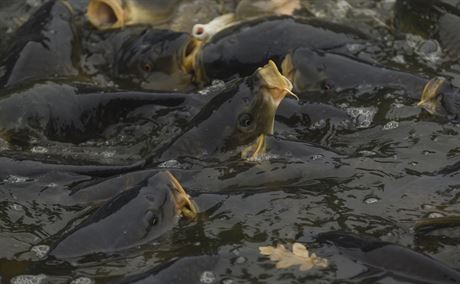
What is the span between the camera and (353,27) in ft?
21.1

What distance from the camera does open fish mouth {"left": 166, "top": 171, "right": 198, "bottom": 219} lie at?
4.02m

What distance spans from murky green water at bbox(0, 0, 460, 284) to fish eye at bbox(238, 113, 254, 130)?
9.8 inches

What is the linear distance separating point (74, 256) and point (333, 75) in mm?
2267

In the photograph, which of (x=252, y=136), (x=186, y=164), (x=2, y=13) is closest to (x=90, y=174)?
(x=186, y=164)

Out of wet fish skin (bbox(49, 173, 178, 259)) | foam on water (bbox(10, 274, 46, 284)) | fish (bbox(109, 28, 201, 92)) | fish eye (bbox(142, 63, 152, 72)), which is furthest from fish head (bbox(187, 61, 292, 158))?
foam on water (bbox(10, 274, 46, 284))

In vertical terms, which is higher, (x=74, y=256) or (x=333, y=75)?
(x=333, y=75)

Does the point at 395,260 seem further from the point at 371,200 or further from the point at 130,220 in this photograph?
the point at 130,220

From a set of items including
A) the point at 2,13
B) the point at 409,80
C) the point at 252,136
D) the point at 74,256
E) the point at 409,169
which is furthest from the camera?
the point at 2,13

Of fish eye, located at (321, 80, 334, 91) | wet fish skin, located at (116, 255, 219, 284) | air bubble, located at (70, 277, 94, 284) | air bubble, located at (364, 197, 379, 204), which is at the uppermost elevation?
fish eye, located at (321, 80, 334, 91)

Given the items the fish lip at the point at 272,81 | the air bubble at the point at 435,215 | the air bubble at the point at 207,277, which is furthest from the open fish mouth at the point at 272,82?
the air bubble at the point at 207,277

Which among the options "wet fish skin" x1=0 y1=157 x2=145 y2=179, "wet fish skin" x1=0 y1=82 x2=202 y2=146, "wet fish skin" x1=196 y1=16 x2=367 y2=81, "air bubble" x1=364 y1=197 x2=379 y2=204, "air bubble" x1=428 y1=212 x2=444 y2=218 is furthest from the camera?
"wet fish skin" x1=196 y1=16 x2=367 y2=81

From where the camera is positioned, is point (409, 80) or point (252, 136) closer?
point (252, 136)

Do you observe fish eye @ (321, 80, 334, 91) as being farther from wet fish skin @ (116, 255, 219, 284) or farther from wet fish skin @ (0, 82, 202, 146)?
wet fish skin @ (116, 255, 219, 284)

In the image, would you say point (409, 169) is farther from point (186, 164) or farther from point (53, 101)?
point (53, 101)
